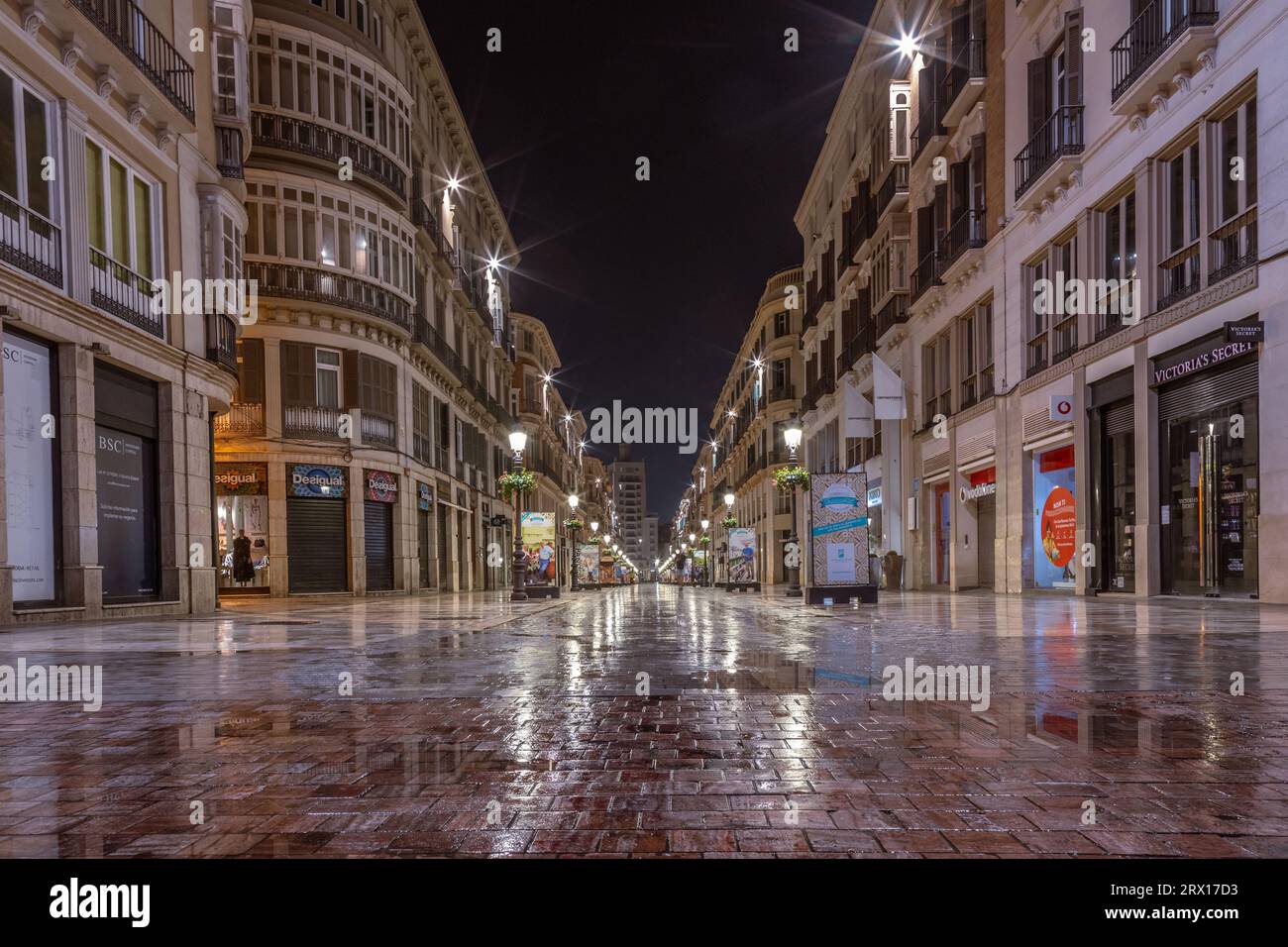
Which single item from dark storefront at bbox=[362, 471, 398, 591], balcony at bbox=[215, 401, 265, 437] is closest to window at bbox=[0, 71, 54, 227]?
balcony at bbox=[215, 401, 265, 437]

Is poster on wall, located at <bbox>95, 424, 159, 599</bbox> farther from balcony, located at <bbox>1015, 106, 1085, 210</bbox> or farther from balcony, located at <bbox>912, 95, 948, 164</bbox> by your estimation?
balcony, located at <bbox>912, 95, 948, 164</bbox>

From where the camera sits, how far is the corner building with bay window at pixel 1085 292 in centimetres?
1377

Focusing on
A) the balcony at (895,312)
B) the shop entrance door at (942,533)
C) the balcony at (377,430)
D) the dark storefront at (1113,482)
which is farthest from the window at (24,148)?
the balcony at (895,312)

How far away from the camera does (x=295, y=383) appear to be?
26812 mm

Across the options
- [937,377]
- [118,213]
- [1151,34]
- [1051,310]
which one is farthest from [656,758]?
[937,377]

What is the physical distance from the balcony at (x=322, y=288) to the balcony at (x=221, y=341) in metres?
5.63

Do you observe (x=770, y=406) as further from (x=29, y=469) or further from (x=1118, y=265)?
(x=29, y=469)

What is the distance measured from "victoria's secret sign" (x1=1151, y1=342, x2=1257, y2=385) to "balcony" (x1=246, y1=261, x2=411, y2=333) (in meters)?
22.5

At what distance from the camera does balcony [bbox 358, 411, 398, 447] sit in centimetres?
2841

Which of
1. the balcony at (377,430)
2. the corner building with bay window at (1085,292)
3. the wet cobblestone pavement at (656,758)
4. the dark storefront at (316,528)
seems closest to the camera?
the wet cobblestone pavement at (656,758)

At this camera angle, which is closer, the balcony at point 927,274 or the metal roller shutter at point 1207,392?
the metal roller shutter at point 1207,392

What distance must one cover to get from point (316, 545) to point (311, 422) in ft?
12.7

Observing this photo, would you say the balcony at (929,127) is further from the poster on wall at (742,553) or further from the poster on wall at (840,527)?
the poster on wall at (742,553)
